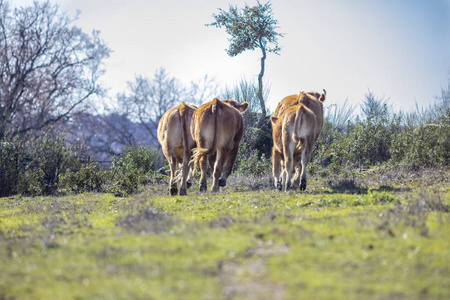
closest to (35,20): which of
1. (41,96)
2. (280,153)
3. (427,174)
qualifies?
(41,96)

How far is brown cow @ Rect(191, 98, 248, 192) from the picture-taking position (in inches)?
435

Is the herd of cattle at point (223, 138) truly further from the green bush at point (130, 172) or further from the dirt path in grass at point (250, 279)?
the dirt path in grass at point (250, 279)

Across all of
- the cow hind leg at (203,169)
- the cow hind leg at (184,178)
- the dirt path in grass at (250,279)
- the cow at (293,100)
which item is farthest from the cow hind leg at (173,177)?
the dirt path in grass at (250,279)

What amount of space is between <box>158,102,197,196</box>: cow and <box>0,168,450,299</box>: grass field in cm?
403

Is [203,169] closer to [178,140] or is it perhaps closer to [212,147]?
[212,147]

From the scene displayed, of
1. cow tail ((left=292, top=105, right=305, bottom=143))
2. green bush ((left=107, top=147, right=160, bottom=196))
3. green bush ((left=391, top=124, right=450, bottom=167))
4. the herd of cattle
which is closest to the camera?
cow tail ((left=292, top=105, right=305, bottom=143))

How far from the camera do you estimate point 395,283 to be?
12.9ft

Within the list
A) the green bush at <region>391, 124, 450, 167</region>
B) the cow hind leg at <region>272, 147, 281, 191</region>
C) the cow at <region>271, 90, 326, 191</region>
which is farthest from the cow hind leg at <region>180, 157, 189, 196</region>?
the green bush at <region>391, 124, 450, 167</region>

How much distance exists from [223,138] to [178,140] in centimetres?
122

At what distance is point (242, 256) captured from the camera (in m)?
4.68

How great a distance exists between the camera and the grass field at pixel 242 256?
3857mm

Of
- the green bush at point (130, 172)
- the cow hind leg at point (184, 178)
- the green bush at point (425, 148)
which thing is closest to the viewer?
the cow hind leg at point (184, 178)

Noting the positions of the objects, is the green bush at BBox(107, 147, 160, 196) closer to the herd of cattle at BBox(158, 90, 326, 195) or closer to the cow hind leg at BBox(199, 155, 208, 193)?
the herd of cattle at BBox(158, 90, 326, 195)

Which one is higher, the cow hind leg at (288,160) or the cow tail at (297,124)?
the cow tail at (297,124)
